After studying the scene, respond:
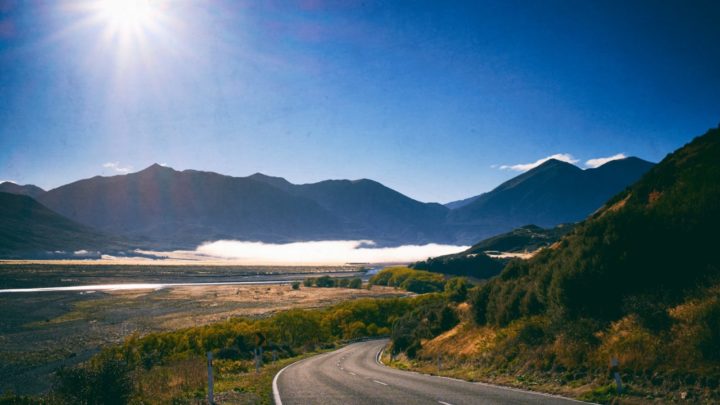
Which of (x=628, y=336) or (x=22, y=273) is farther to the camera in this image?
(x=22, y=273)

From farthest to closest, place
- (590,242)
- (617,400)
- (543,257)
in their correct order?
1. (543,257)
2. (590,242)
3. (617,400)

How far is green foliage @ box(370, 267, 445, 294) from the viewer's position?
449 feet

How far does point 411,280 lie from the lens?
5566 inches

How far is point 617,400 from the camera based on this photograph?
1080 centimetres

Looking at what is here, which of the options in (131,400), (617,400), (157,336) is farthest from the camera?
(157,336)

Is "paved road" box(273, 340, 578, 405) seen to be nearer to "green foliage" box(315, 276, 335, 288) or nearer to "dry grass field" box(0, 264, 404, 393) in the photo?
"dry grass field" box(0, 264, 404, 393)

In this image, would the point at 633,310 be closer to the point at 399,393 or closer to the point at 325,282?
the point at 399,393

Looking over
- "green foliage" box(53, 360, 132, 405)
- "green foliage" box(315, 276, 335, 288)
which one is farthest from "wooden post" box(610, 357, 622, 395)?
"green foliage" box(315, 276, 335, 288)

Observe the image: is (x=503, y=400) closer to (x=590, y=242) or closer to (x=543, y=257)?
(x=590, y=242)

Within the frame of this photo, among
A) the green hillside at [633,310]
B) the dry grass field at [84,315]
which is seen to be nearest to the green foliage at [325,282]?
the dry grass field at [84,315]

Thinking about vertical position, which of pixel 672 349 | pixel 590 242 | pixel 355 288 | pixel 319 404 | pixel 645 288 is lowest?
pixel 355 288

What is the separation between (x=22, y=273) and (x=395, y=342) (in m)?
156

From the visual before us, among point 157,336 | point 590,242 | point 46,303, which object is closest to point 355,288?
point 46,303

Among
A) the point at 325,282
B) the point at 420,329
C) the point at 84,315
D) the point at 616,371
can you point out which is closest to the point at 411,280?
the point at 325,282
